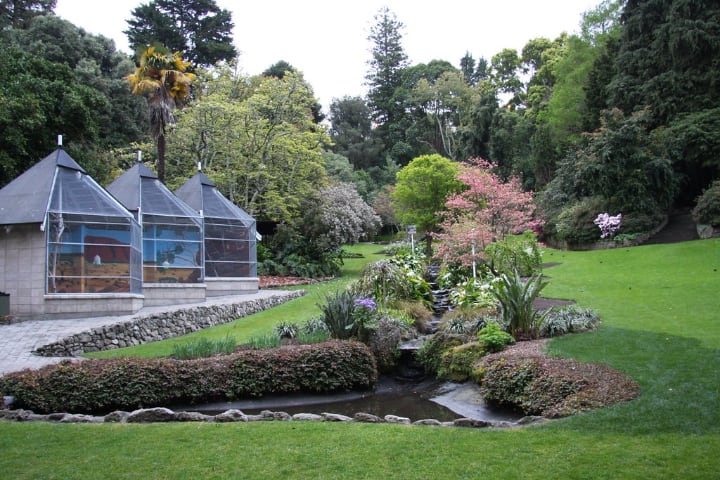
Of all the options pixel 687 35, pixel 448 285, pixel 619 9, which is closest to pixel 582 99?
pixel 687 35

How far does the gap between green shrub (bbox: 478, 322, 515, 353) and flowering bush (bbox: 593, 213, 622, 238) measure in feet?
52.4

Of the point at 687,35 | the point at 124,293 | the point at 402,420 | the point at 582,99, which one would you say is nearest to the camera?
the point at 402,420

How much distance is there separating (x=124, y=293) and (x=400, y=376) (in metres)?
8.13

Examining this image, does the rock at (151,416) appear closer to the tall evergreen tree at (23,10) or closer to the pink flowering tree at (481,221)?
the pink flowering tree at (481,221)

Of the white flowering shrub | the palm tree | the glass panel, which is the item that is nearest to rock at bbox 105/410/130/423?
the glass panel

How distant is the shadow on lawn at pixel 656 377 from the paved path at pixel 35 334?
8.67 m

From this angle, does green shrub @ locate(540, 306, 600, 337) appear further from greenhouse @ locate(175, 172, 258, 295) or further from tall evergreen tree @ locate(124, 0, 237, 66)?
tall evergreen tree @ locate(124, 0, 237, 66)

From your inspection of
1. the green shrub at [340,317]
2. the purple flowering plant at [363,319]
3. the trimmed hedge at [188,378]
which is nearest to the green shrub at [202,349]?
the trimmed hedge at [188,378]

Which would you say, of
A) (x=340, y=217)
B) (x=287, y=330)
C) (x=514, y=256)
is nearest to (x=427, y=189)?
(x=340, y=217)

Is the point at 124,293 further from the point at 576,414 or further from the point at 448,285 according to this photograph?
the point at 576,414

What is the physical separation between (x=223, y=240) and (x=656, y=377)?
A: 591 inches

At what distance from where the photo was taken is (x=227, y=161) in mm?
25438

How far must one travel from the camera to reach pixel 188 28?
41.9 meters

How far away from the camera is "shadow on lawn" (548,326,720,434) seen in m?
5.66
